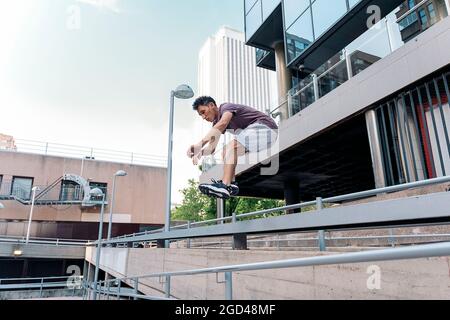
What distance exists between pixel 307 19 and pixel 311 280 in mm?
10558

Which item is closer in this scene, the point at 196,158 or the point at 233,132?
the point at 196,158

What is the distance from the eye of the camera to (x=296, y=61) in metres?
12.1

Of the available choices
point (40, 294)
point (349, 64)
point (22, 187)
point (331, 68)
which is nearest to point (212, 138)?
point (349, 64)

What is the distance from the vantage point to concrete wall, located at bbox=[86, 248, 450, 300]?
101 inches

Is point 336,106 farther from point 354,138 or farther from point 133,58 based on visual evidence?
point 133,58

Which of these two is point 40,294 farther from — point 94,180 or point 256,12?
point 256,12

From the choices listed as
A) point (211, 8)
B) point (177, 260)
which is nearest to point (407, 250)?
point (177, 260)

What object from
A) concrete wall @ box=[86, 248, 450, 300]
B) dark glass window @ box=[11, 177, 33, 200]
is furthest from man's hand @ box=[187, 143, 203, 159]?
dark glass window @ box=[11, 177, 33, 200]

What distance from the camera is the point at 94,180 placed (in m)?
33.0

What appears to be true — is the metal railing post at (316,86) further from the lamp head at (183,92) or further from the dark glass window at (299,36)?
the lamp head at (183,92)

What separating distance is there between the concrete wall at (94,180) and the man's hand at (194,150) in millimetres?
30690

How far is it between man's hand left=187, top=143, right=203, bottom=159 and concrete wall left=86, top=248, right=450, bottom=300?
1.80m

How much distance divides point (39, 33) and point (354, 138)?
13505mm

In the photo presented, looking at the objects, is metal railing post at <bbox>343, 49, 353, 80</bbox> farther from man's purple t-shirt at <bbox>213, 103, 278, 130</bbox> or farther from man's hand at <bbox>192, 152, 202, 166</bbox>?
man's hand at <bbox>192, 152, 202, 166</bbox>
